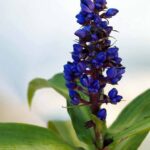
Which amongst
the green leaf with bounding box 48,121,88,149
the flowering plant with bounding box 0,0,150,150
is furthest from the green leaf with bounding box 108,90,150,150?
the green leaf with bounding box 48,121,88,149

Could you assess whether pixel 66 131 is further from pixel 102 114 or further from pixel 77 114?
pixel 102 114

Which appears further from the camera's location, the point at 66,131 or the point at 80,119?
the point at 66,131

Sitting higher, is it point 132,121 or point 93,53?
point 93,53

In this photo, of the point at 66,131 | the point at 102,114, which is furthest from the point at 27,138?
the point at 66,131

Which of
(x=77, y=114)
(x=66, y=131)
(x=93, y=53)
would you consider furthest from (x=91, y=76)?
(x=66, y=131)

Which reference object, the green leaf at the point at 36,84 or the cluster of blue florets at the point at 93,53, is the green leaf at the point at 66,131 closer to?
the green leaf at the point at 36,84

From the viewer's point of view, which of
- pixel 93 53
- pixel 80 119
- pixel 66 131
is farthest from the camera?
pixel 66 131

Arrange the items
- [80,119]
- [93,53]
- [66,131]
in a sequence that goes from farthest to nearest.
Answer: [66,131], [80,119], [93,53]
